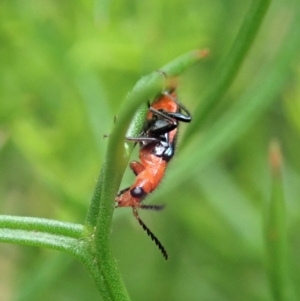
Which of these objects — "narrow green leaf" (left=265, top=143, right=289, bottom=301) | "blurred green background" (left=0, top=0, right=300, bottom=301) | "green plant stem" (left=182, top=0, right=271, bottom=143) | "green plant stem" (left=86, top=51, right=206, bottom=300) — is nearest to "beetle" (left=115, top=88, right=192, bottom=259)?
"green plant stem" (left=182, top=0, right=271, bottom=143)

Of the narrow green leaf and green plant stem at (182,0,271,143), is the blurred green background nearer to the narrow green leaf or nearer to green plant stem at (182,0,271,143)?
green plant stem at (182,0,271,143)

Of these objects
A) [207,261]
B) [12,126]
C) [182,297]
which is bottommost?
[182,297]

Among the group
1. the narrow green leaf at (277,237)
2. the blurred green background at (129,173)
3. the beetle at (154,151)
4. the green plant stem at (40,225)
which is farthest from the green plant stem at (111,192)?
the blurred green background at (129,173)

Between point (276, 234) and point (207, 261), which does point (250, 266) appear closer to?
point (207, 261)

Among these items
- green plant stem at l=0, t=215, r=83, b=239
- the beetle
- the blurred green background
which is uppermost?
green plant stem at l=0, t=215, r=83, b=239

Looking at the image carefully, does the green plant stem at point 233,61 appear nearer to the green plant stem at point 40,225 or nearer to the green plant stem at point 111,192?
the green plant stem at point 111,192

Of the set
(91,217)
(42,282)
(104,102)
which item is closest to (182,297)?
(42,282)
